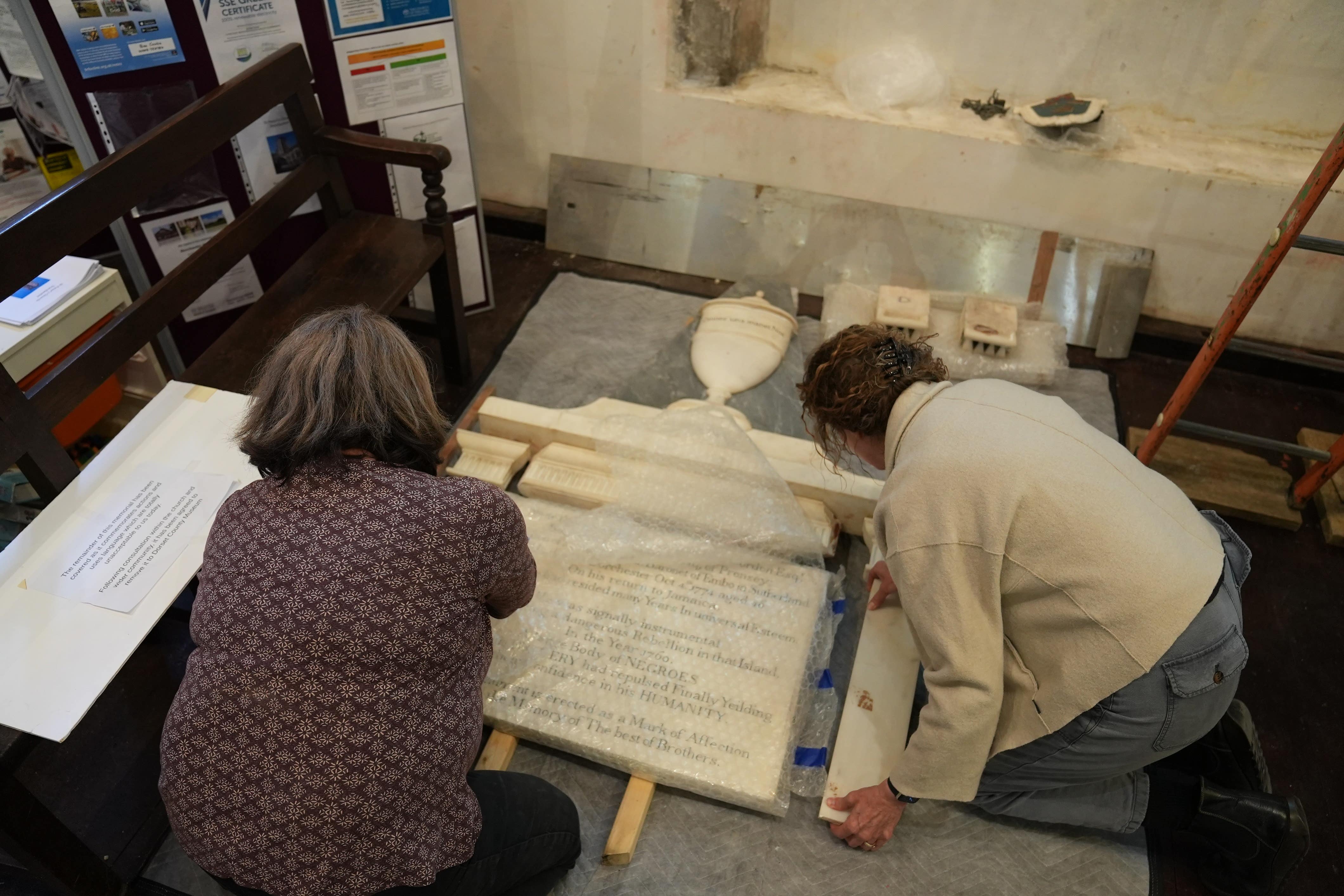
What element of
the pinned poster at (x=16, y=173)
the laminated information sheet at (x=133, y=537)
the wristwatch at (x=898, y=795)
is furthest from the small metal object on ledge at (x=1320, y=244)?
the pinned poster at (x=16, y=173)

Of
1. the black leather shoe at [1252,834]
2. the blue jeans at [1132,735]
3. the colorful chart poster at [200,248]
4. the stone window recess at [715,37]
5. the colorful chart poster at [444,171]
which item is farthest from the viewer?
the stone window recess at [715,37]

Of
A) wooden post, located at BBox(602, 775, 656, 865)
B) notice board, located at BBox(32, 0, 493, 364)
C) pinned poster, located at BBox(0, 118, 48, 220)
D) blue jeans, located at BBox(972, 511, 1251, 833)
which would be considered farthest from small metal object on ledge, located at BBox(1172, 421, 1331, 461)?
pinned poster, located at BBox(0, 118, 48, 220)

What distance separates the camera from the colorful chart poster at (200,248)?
8.53 feet

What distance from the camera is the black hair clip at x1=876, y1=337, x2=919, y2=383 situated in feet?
5.26

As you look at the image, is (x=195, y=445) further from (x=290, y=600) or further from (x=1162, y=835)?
(x=1162, y=835)

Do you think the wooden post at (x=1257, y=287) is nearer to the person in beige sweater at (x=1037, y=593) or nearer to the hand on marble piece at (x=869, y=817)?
the person in beige sweater at (x=1037, y=593)

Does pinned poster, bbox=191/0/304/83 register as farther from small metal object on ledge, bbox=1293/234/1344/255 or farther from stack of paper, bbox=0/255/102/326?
small metal object on ledge, bbox=1293/234/1344/255

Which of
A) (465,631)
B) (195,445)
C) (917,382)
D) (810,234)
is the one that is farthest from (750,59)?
(465,631)

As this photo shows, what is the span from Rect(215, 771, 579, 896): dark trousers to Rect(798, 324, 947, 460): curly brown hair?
2.95ft

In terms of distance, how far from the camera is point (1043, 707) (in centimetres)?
158

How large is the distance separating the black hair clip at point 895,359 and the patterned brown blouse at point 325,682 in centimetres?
77

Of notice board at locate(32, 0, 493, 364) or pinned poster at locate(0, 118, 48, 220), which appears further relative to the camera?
pinned poster at locate(0, 118, 48, 220)

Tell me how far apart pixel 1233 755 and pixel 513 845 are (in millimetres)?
1535

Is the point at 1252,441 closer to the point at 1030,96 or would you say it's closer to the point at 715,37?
the point at 1030,96
